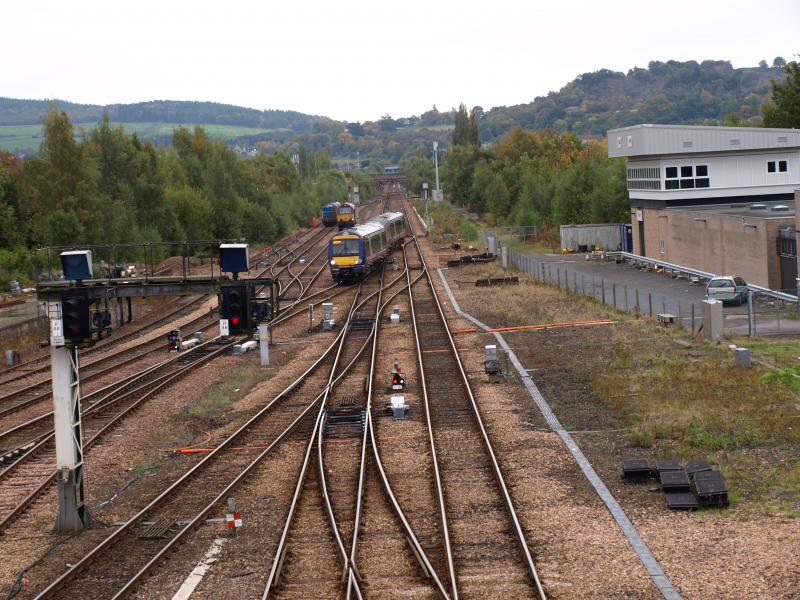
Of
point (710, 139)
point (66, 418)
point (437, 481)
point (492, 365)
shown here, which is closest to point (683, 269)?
point (710, 139)

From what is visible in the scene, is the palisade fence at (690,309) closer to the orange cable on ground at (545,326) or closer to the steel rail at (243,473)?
the orange cable on ground at (545,326)

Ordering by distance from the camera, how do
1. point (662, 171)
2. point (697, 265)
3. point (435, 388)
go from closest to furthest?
1. point (435, 388)
2. point (697, 265)
3. point (662, 171)

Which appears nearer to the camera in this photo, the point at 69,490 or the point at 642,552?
the point at 642,552

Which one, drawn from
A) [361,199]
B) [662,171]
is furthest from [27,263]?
[361,199]

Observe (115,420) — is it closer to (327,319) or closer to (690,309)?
(327,319)

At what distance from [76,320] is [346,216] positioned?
72.1 m

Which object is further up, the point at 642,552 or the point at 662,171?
the point at 662,171

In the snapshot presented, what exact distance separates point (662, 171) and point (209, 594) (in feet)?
143

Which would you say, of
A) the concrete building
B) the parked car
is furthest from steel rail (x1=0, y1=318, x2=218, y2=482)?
the concrete building

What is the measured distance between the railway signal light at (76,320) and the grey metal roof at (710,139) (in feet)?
131

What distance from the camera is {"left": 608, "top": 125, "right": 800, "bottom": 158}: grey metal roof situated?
49062 mm

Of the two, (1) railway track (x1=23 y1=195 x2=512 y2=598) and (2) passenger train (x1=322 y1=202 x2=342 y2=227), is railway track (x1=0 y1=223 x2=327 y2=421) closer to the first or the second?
(1) railway track (x1=23 y1=195 x2=512 y2=598)

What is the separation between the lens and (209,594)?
36.0 ft

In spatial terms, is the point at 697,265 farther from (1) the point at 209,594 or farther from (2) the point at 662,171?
(1) the point at 209,594
